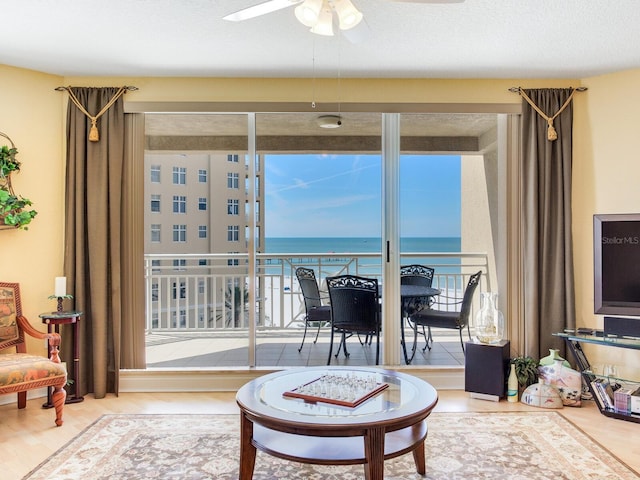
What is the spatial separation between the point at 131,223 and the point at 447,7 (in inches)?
110

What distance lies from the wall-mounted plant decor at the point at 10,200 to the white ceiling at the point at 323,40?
2.28 ft

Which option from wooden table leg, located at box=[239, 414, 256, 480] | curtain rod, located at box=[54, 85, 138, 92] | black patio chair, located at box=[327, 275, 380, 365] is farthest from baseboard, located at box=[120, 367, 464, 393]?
curtain rod, located at box=[54, 85, 138, 92]

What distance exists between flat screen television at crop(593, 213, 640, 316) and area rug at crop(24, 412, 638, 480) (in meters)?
0.89

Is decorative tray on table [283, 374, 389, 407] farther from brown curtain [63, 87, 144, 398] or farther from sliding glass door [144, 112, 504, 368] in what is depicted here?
brown curtain [63, 87, 144, 398]

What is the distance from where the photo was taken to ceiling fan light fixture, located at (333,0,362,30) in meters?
1.96

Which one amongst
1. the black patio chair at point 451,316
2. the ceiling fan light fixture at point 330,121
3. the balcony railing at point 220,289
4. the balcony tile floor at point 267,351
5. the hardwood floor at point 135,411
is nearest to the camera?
the hardwood floor at point 135,411

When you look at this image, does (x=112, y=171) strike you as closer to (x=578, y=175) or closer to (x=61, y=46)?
(x=61, y=46)

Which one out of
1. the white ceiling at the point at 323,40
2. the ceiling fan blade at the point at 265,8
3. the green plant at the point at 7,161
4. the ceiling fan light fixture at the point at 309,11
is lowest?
the green plant at the point at 7,161

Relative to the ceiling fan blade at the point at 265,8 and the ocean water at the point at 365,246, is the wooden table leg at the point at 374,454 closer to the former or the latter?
the ceiling fan blade at the point at 265,8

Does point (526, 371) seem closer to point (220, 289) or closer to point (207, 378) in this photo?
point (207, 378)

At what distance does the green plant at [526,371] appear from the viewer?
3.60m

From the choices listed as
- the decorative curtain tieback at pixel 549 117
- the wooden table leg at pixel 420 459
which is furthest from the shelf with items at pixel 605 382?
the wooden table leg at pixel 420 459

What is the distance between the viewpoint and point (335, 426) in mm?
1921

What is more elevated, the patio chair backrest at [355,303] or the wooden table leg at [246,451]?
the patio chair backrest at [355,303]
